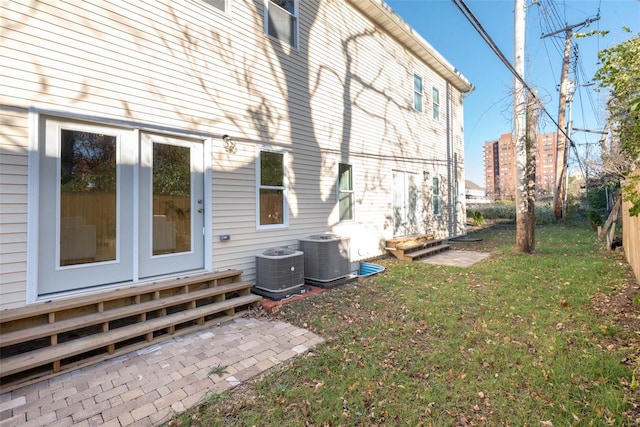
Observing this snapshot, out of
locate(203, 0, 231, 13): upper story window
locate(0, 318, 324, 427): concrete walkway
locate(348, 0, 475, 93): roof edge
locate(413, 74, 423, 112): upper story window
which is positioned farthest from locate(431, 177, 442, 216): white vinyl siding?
locate(0, 318, 324, 427): concrete walkway

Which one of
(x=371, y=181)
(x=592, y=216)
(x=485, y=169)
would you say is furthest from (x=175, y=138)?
(x=485, y=169)

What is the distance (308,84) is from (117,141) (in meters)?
3.95

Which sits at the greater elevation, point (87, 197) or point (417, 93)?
point (417, 93)

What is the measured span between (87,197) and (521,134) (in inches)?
377

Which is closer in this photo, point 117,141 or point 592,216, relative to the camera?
point 117,141

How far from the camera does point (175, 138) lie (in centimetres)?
446

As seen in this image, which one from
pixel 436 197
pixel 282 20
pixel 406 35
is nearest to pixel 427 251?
pixel 436 197

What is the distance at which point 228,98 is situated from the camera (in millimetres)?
5039

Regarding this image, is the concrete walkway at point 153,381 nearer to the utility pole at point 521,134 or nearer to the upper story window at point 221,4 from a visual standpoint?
the upper story window at point 221,4

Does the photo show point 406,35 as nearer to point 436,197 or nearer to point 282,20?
point 282,20

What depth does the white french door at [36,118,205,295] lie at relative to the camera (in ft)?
11.2

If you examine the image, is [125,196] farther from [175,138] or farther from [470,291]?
[470,291]

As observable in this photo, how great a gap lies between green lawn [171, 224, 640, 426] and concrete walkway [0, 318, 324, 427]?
206 millimetres

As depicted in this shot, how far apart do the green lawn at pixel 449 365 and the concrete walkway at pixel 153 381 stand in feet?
0.68
